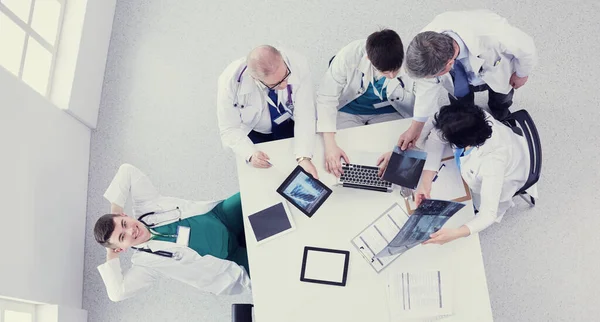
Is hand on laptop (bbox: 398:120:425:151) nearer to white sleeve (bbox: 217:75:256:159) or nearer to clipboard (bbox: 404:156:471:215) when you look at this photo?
clipboard (bbox: 404:156:471:215)

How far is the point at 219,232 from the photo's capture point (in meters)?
2.74

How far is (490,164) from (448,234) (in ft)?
1.13

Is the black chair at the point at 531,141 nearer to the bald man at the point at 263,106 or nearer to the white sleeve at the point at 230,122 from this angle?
the bald man at the point at 263,106

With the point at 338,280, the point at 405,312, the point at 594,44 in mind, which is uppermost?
the point at 594,44

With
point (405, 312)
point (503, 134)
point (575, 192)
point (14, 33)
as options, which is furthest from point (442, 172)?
point (14, 33)

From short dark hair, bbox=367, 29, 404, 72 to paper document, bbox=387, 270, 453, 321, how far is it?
90 cm

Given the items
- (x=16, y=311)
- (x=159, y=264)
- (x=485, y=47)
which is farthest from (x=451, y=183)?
(x=16, y=311)

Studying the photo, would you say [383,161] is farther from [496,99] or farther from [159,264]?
[159,264]

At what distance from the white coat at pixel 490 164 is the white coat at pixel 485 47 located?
188 millimetres

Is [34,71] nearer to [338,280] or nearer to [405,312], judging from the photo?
[338,280]

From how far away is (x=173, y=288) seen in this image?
3.23m

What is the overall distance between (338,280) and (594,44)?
2208mm

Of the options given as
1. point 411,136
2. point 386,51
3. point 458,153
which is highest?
point 386,51

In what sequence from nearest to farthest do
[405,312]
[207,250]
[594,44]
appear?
1. [405,312]
2. [207,250]
3. [594,44]
